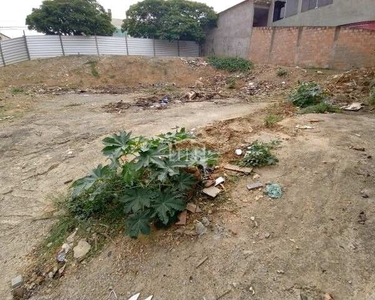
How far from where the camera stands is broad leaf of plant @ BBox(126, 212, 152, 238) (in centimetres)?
170

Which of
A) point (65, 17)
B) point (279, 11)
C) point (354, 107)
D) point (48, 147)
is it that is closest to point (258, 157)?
point (354, 107)

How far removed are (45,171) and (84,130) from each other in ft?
5.09

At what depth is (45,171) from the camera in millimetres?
3123

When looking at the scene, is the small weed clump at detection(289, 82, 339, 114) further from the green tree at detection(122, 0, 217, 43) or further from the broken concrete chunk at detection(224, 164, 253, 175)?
the green tree at detection(122, 0, 217, 43)

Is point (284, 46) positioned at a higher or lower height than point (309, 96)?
higher

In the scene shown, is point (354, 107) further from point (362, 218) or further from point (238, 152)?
point (362, 218)

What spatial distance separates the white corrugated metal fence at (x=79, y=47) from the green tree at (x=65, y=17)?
456mm

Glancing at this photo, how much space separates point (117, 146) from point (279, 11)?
1336 centimetres

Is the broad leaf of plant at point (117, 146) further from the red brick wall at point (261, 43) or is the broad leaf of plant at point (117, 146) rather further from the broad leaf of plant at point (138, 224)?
the red brick wall at point (261, 43)

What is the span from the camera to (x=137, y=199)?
5.71ft

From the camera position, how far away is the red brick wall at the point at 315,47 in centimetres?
779

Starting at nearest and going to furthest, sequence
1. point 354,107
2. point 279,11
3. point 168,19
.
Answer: point 354,107
point 279,11
point 168,19

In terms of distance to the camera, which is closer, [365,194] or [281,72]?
[365,194]

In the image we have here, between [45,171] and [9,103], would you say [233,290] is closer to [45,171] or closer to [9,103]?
[45,171]
